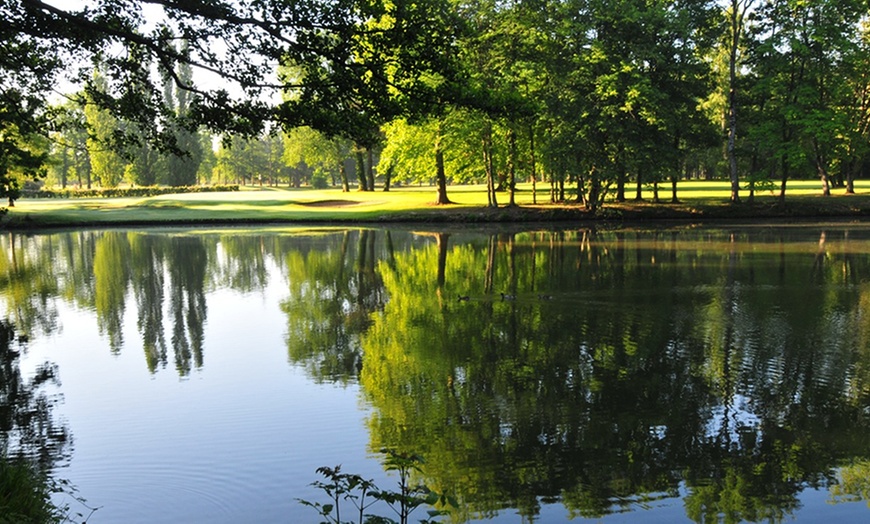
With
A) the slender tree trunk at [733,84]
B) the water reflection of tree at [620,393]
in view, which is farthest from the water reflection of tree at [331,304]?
the slender tree trunk at [733,84]

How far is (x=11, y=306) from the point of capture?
19.0 m

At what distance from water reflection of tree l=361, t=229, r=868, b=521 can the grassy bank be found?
25.1 meters

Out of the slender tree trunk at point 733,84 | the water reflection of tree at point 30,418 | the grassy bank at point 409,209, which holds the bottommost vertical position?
the water reflection of tree at point 30,418

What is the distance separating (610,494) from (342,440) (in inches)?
124

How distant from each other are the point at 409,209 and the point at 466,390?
127ft

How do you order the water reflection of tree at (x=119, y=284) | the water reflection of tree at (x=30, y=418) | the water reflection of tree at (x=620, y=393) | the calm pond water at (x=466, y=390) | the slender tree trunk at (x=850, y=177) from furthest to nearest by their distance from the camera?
the slender tree trunk at (x=850, y=177) → the water reflection of tree at (x=119, y=284) → the water reflection of tree at (x=30, y=418) → the water reflection of tree at (x=620, y=393) → the calm pond water at (x=466, y=390)

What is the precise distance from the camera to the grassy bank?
43.7m

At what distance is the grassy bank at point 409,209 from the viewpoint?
43.7 meters

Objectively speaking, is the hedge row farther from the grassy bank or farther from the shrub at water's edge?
the shrub at water's edge

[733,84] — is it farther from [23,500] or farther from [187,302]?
[23,500]

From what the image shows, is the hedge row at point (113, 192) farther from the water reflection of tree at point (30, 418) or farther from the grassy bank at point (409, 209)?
the water reflection of tree at point (30, 418)

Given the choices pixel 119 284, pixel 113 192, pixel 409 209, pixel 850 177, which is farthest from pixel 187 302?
pixel 113 192

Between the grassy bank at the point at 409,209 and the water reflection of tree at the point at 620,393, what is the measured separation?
25.1m

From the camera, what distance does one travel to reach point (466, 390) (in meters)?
10.6
